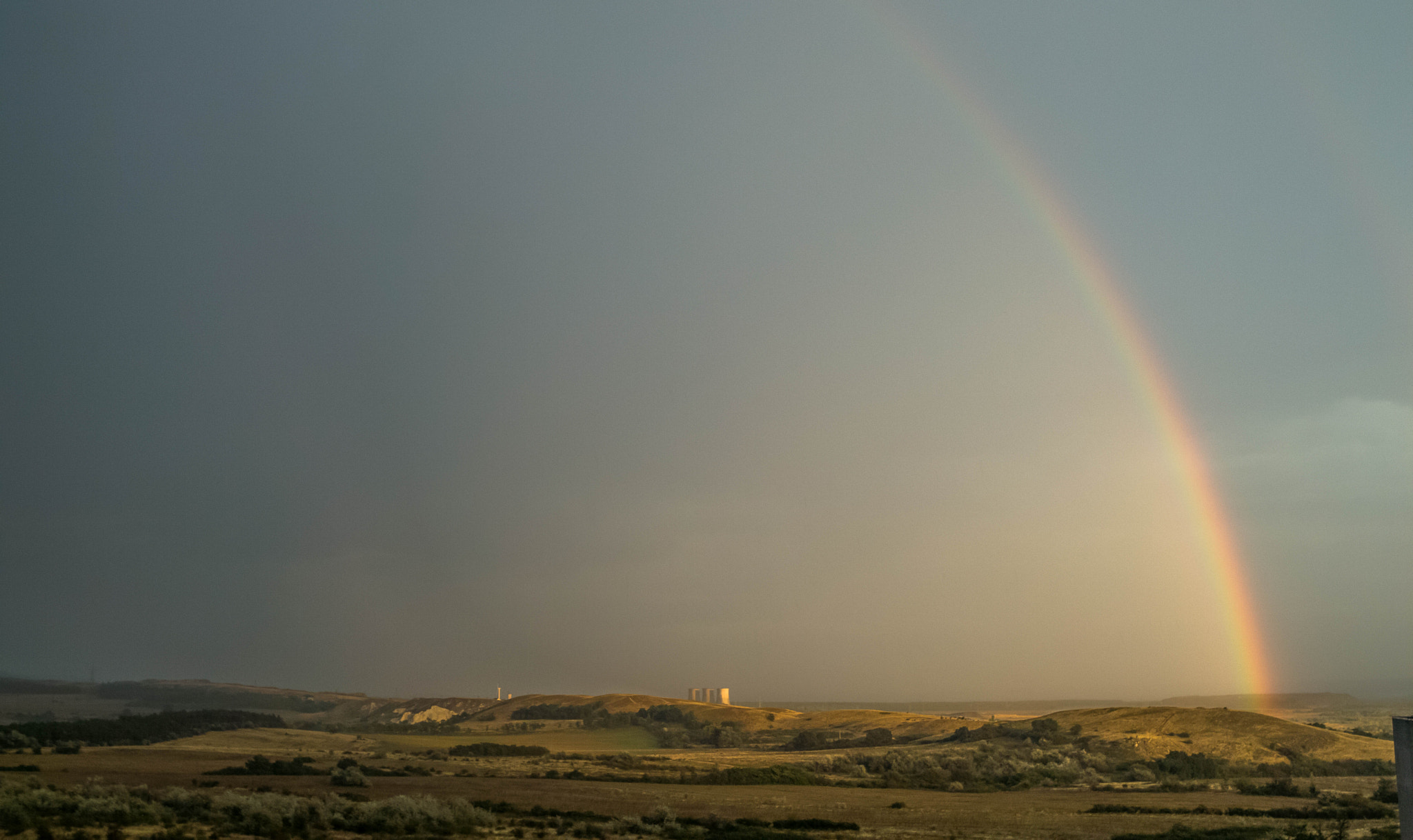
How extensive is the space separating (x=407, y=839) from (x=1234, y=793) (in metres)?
38.0

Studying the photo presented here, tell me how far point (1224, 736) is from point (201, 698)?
127 metres

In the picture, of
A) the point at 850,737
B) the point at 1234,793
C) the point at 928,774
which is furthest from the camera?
the point at 850,737

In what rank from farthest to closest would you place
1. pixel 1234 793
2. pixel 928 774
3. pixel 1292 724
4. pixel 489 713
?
pixel 489 713
pixel 1292 724
pixel 928 774
pixel 1234 793

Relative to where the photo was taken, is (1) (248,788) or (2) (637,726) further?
(2) (637,726)

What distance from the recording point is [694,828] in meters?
33.4

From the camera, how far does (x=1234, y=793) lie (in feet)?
152

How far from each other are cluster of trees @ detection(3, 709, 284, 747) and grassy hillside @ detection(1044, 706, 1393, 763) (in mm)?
72671

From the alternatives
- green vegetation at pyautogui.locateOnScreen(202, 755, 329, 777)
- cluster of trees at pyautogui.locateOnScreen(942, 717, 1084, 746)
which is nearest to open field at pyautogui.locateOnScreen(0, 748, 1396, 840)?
green vegetation at pyautogui.locateOnScreen(202, 755, 329, 777)

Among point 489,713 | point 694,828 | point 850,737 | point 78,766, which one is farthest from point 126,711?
point 694,828

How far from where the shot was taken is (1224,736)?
68.1 meters

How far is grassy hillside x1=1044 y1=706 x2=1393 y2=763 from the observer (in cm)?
6259

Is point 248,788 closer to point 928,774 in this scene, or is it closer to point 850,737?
point 928,774

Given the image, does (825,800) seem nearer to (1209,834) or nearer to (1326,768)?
(1209,834)

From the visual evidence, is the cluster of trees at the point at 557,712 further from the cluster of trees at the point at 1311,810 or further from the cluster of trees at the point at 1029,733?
the cluster of trees at the point at 1311,810
